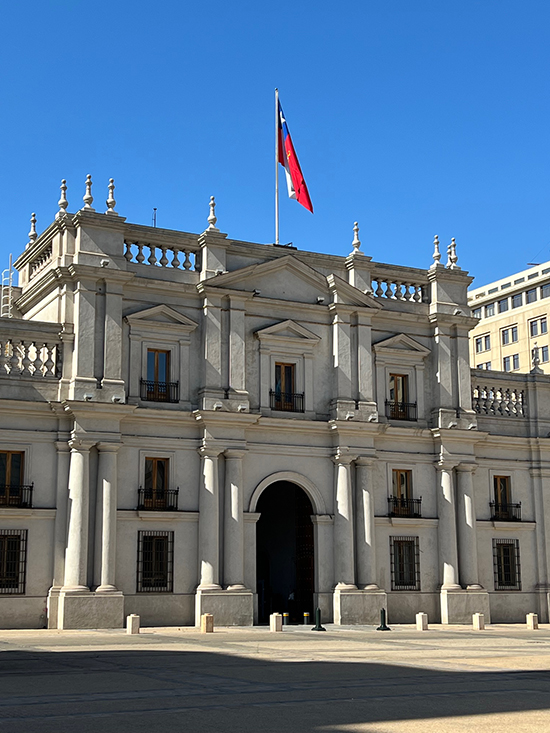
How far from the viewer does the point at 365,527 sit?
3838 cm

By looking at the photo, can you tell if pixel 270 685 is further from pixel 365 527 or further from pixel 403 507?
pixel 403 507

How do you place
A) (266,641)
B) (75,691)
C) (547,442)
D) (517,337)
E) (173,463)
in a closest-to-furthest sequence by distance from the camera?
(75,691), (266,641), (173,463), (547,442), (517,337)

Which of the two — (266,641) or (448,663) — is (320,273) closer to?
(266,641)

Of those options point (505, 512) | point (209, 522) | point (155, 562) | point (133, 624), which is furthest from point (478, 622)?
point (133, 624)

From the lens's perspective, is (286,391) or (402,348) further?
(402,348)

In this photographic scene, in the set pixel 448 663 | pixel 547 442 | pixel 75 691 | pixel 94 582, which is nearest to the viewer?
pixel 75 691

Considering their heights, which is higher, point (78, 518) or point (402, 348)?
point (402, 348)

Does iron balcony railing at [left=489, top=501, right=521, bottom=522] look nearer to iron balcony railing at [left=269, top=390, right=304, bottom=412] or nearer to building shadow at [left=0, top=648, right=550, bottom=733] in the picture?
iron balcony railing at [left=269, top=390, right=304, bottom=412]

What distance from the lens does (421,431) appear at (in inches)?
1601

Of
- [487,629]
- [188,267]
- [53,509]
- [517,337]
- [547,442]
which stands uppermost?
[517,337]

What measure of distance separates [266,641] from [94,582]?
7.83 meters

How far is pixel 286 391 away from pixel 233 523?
5.79 meters

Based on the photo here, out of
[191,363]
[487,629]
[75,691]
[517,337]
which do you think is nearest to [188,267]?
[191,363]

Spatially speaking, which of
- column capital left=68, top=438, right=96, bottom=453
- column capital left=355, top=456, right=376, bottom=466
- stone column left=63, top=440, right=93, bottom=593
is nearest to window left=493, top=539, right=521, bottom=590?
column capital left=355, top=456, right=376, bottom=466
